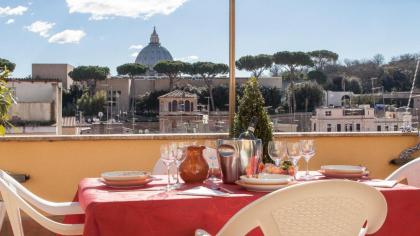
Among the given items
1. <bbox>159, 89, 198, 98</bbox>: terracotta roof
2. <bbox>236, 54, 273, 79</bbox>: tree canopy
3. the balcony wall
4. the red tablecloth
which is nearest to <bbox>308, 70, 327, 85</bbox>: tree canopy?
<bbox>236, 54, 273, 79</bbox>: tree canopy

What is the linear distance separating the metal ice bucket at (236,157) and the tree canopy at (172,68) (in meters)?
6.50

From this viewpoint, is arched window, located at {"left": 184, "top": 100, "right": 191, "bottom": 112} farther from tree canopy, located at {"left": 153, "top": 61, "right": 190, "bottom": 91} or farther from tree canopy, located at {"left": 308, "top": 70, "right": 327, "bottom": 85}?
tree canopy, located at {"left": 308, "top": 70, "right": 327, "bottom": 85}

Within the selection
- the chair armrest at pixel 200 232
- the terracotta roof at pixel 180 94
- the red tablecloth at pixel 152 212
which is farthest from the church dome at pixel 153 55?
the chair armrest at pixel 200 232

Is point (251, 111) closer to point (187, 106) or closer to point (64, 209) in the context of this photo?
point (64, 209)

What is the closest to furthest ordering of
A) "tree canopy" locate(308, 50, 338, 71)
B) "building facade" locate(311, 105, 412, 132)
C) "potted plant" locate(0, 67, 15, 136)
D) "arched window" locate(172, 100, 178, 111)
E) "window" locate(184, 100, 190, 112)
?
1. "potted plant" locate(0, 67, 15, 136)
2. "building facade" locate(311, 105, 412, 132)
3. "window" locate(184, 100, 190, 112)
4. "arched window" locate(172, 100, 178, 111)
5. "tree canopy" locate(308, 50, 338, 71)

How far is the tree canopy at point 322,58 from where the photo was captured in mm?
9242

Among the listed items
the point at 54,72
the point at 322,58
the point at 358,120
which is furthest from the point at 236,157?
the point at 322,58

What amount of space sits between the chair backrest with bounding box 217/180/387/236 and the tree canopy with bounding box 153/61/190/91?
23.5ft

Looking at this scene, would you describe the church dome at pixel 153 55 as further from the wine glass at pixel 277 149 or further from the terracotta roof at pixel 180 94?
the wine glass at pixel 277 149

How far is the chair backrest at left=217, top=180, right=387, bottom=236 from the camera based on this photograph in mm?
1180

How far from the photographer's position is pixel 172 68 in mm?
9125

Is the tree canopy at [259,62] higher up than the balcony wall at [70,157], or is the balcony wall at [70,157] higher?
the tree canopy at [259,62]

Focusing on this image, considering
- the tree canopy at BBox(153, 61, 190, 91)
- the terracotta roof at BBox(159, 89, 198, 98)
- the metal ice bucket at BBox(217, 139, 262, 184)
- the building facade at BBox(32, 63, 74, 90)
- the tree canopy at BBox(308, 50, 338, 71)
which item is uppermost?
the tree canopy at BBox(308, 50, 338, 71)

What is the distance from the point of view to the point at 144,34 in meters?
7.89
